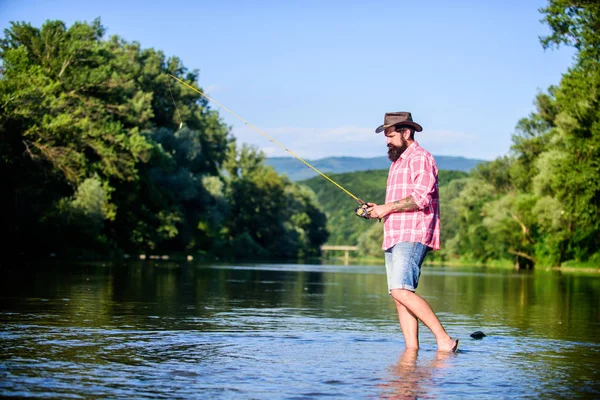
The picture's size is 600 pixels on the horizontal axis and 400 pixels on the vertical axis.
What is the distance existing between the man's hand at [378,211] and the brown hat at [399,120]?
2.61 feet

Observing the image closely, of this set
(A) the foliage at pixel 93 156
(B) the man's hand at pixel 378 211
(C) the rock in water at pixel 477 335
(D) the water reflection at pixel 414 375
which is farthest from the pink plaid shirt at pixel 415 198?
(A) the foliage at pixel 93 156

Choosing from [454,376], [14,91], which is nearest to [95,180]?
[14,91]

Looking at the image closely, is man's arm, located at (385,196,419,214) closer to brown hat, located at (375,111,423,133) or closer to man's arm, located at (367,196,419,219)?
man's arm, located at (367,196,419,219)

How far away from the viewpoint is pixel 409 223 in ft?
26.6

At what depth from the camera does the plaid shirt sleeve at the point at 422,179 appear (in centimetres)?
803

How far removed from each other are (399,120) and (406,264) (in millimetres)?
1356

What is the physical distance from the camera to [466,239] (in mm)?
88688

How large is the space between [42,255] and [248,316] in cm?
3138

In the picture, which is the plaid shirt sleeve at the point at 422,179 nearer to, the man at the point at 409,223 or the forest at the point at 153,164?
the man at the point at 409,223

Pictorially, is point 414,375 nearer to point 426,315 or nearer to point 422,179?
point 426,315

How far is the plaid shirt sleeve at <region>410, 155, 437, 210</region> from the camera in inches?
316

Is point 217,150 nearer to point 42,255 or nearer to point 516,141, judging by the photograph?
point 516,141

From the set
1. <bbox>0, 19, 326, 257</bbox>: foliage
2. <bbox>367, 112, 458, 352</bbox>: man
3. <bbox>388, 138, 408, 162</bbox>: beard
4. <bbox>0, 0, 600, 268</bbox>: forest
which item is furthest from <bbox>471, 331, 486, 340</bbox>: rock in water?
<bbox>0, 19, 326, 257</bbox>: foliage

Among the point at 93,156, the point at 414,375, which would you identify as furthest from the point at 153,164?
the point at 414,375
